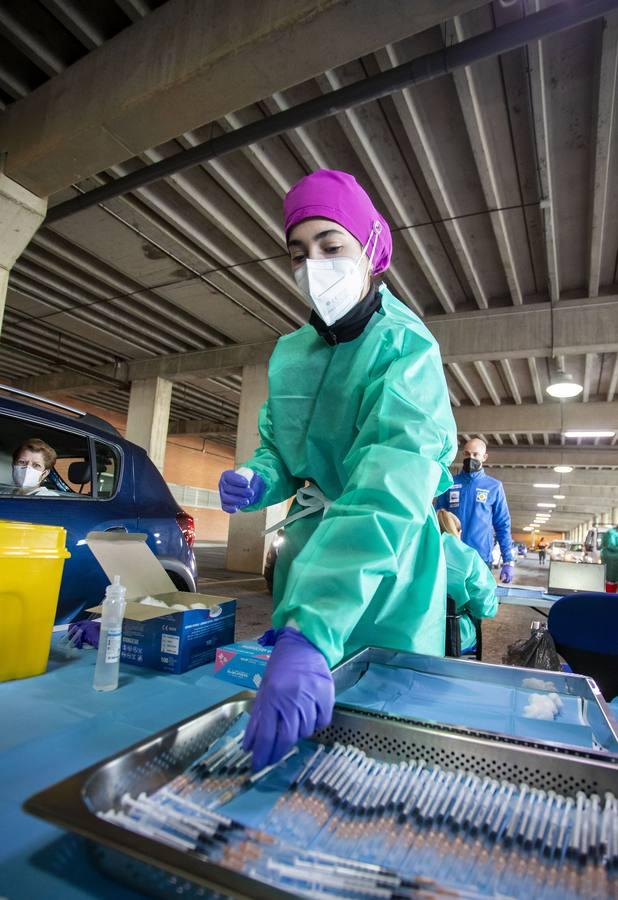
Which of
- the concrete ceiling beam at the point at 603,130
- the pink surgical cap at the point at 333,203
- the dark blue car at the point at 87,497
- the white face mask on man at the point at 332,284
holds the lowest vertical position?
the dark blue car at the point at 87,497

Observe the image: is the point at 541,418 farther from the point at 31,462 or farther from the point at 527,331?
the point at 31,462

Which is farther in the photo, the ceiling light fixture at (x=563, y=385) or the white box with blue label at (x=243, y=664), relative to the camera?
the ceiling light fixture at (x=563, y=385)

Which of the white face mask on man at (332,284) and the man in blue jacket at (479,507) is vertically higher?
the white face mask on man at (332,284)

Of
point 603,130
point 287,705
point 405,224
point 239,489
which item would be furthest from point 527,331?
point 287,705

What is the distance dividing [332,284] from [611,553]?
9.06 m

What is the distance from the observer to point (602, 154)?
4496 millimetres

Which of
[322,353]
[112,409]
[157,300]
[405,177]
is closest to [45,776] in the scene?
[322,353]

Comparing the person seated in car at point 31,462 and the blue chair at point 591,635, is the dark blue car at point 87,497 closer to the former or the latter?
the person seated in car at point 31,462

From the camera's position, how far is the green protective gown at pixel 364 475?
2.62 feet

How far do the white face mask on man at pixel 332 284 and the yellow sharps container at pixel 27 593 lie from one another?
85 cm

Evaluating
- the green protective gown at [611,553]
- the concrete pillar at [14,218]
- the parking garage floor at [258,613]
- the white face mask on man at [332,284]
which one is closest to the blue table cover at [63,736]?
the white face mask on man at [332,284]

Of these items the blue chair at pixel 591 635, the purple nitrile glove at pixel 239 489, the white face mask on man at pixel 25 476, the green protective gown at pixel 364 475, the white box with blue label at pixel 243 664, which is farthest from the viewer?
the white face mask on man at pixel 25 476

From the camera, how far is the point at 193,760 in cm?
71

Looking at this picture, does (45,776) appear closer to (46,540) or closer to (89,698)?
(89,698)
